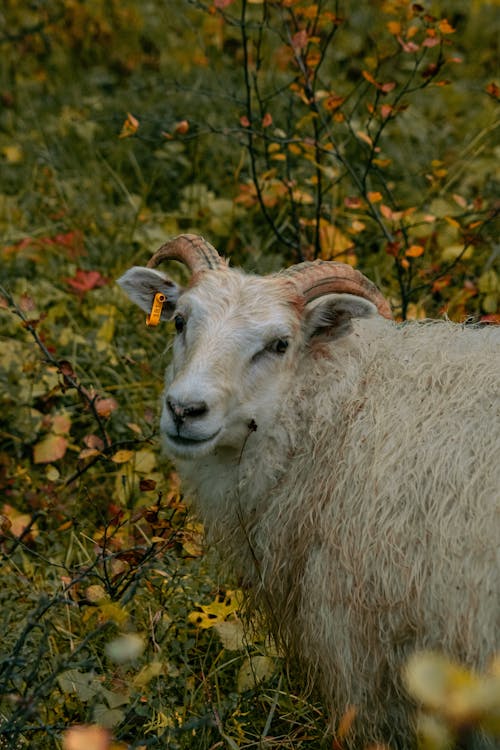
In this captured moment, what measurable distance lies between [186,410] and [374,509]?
28.3 inches

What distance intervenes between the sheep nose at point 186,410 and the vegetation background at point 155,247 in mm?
498

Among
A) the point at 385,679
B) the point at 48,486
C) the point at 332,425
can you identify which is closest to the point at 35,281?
the point at 48,486

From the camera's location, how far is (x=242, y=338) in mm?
3527

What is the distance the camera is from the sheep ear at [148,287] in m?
4.11

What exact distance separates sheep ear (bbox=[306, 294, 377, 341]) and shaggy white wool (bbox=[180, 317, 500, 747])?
6cm

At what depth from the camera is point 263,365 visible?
141 inches

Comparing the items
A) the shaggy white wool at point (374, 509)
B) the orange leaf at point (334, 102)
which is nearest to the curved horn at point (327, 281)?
the shaggy white wool at point (374, 509)

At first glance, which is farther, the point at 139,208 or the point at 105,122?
the point at 105,122

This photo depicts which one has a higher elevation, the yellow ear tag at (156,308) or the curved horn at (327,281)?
the curved horn at (327,281)

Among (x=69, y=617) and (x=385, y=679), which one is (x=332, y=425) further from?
(x=69, y=617)

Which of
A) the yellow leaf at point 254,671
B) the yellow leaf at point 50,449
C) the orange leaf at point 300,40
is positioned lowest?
the yellow leaf at point 254,671

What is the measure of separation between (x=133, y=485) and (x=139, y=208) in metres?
2.31

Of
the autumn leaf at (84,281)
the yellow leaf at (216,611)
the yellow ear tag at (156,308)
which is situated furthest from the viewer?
the autumn leaf at (84,281)

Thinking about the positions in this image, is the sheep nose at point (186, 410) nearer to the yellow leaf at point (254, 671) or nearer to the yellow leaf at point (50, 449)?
the yellow leaf at point (254, 671)
